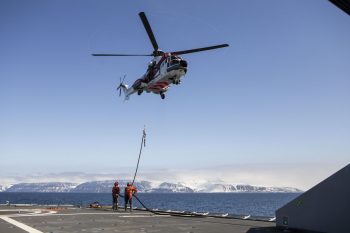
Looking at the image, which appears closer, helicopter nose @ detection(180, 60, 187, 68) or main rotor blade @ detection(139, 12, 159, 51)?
main rotor blade @ detection(139, 12, 159, 51)

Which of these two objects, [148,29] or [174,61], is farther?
[148,29]

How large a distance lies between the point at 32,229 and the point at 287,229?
10555mm

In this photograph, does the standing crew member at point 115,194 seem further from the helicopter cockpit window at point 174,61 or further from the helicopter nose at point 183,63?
the helicopter nose at point 183,63

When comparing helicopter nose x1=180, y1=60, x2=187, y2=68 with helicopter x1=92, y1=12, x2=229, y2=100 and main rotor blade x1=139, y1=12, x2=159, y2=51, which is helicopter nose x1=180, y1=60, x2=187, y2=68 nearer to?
helicopter x1=92, y1=12, x2=229, y2=100

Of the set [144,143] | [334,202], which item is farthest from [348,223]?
[144,143]

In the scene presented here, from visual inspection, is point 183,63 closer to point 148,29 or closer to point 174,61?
point 174,61

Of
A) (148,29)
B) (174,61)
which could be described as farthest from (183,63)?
(148,29)

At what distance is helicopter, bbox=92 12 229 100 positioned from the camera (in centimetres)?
2895

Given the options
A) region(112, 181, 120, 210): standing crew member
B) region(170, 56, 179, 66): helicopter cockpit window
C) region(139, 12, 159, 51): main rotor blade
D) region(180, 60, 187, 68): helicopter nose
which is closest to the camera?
region(139, 12, 159, 51): main rotor blade

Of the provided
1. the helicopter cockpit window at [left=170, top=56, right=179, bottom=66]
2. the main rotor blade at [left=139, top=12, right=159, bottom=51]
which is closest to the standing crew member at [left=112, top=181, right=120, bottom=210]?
the helicopter cockpit window at [left=170, top=56, right=179, bottom=66]

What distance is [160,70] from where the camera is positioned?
30812 millimetres

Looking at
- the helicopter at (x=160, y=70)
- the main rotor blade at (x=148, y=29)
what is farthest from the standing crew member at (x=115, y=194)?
the main rotor blade at (x=148, y=29)

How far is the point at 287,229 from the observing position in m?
15.2

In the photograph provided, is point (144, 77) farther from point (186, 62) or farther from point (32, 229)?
point (32, 229)
